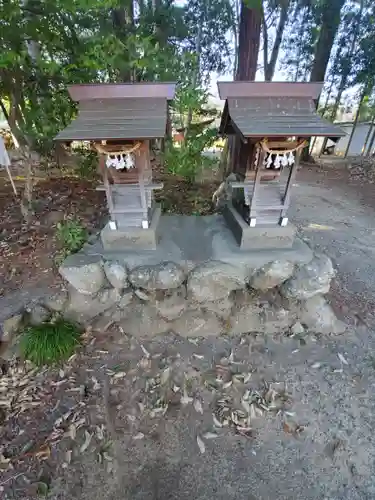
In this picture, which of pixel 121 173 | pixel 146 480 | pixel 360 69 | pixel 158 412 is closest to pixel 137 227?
Result: pixel 121 173

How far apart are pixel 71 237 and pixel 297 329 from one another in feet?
10.6

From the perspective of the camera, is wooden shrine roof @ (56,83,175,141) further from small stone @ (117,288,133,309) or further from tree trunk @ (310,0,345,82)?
tree trunk @ (310,0,345,82)

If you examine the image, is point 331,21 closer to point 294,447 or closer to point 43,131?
point 43,131

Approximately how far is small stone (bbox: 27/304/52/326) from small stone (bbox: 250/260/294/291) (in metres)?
2.56

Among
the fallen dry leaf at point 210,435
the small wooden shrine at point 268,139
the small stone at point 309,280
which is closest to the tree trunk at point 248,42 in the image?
the small wooden shrine at point 268,139

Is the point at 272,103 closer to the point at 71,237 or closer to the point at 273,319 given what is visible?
the point at 273,319

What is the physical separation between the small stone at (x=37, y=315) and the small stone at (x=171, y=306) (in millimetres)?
1352

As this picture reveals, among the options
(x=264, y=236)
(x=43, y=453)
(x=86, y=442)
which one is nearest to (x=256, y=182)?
(x=264, y=236)

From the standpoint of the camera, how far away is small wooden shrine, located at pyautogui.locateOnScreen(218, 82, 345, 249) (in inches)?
117

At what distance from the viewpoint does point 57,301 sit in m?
3.62

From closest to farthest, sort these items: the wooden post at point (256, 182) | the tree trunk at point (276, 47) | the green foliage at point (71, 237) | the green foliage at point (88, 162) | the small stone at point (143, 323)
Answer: the wooden post at point (256, 182) < the small stone at point (143, 323) < the green foliage at point (71, 237) < the green foliage at point (88, 162) < the tree trunk at point (276, 47)

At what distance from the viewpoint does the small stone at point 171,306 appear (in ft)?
12.0

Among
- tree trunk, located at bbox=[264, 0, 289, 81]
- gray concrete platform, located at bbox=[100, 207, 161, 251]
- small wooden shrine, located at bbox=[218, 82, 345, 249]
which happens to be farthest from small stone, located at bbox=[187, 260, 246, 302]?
tree trunk, located at bbox=[264, 0, 289, 81]

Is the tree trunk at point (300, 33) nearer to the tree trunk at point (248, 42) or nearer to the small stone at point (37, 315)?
the tree trunk at point (248, 42)
